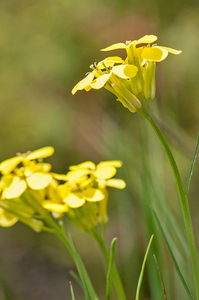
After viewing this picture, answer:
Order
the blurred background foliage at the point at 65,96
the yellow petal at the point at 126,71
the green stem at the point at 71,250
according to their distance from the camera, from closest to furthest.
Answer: the yellow petal at the point at 126,71
the green stem at the point at 71,250
the blurred background foliage at the point at 65,96

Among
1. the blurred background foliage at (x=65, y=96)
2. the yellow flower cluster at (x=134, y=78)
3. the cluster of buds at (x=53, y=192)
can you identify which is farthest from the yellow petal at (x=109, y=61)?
the blurred background foliage at (x=65, y=96)

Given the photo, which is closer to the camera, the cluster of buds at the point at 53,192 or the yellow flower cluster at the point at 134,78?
the yellow flower cluster at the point at 134,78

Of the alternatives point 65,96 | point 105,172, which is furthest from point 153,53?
point 65,96

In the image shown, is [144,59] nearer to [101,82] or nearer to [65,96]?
[101,82]

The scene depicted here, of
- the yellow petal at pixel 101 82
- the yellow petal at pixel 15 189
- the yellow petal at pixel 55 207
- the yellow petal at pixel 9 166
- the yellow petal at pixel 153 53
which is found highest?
the yellow petal at pixel 153 53

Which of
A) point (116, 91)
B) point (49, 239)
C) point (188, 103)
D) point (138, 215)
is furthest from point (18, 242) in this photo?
point (116, 91)

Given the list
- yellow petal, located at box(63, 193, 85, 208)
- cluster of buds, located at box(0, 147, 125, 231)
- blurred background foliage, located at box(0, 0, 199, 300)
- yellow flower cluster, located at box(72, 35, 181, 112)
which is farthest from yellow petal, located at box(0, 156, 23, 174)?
blurred background foliage, located at box(0, 0, 199, 300)

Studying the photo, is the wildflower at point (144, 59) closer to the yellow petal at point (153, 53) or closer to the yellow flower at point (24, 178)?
the yellow petal at point (153, 53)

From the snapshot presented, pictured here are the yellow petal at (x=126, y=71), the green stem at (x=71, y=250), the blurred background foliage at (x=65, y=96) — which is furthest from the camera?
the blurred background foliage at (x=65, y=96)
